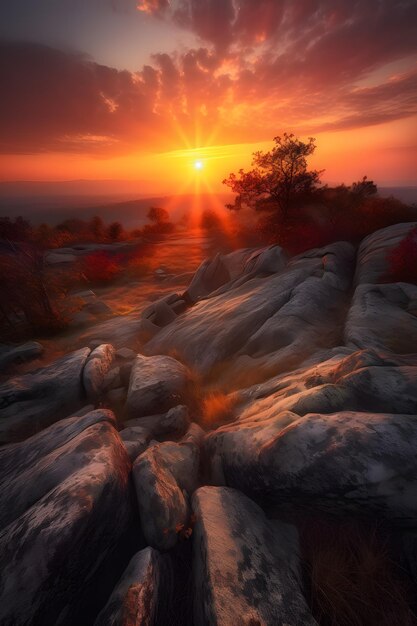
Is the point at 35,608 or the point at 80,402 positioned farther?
the point at 80,402

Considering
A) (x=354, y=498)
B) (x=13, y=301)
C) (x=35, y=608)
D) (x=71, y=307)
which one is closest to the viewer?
(x=35, y=608)

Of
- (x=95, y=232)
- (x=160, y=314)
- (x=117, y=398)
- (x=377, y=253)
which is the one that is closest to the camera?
(x=117, y=398)

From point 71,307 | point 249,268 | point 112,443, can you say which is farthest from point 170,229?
point 112,443

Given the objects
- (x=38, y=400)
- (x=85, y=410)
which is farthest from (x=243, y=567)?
(x=38, y=400)

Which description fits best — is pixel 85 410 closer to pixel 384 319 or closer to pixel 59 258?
pixel 384 319

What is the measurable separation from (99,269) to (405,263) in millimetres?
35932

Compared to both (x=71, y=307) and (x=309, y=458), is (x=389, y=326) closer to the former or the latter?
(x=309, y=458)

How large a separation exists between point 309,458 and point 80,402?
1016 cm

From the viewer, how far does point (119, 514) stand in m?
4.92

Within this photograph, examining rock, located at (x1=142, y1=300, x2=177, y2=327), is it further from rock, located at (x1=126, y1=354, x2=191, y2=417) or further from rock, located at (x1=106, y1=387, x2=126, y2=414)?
rock, located at (x1=106, y1=387, x2=126, y2=414)

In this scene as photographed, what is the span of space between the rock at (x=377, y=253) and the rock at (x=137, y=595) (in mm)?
14983

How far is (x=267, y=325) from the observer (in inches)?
512

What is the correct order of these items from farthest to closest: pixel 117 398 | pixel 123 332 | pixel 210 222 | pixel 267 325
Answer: pixel 210 222
pixel 123 332
pixel 267 325
pixel 117 398

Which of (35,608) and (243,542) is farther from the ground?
(35,608)
